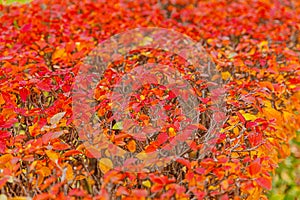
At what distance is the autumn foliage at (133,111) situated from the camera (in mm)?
2572

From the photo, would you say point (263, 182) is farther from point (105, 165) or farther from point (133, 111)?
point (133, 111)

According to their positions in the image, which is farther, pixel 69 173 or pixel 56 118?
pixel 56 118

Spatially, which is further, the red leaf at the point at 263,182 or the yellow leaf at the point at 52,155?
the yellow leaf at the point at 52,155

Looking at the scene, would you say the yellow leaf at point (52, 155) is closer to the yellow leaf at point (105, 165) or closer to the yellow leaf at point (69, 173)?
the yellow leaf at point (69, 173)

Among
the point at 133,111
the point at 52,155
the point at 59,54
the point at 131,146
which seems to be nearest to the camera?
the point at 52,155

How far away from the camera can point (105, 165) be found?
2.73 meters

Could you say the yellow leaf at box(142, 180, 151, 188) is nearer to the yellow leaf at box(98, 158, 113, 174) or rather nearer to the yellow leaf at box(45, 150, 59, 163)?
the yellow leaf at box(98, 158, 113, 174)

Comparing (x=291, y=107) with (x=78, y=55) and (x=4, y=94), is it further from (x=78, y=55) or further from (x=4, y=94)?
(x=4, y=94)

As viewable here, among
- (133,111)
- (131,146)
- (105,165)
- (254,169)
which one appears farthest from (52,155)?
(254,169)

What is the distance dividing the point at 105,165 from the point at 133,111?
64 centimetres

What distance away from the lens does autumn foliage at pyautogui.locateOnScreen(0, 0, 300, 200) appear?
2.57 metres

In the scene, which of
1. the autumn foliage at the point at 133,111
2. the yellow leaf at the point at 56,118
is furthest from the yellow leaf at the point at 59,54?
the yellow leaf at the point at 56,118

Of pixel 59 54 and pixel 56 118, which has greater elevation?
pixel 56 118

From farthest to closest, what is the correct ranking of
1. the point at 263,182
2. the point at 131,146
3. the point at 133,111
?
the point at 133,111, the point at 131,146, the point at 263,182
